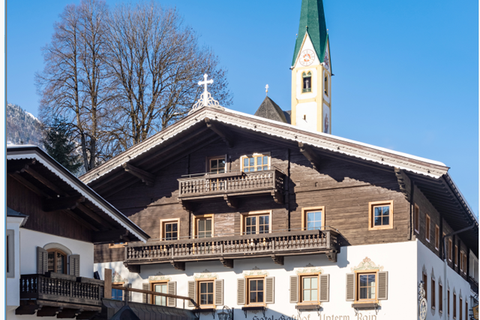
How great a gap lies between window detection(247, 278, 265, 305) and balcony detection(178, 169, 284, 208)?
3.28 metres

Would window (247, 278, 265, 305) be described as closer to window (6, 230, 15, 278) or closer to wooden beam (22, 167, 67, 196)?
wooden beam (22, 167, 67, 196)

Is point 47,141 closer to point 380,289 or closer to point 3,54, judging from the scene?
point 380,289

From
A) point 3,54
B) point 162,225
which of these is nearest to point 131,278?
point 162,225

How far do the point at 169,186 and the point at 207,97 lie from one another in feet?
14.7

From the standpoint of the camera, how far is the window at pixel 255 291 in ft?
105

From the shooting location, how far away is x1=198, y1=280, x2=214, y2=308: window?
32.7 m

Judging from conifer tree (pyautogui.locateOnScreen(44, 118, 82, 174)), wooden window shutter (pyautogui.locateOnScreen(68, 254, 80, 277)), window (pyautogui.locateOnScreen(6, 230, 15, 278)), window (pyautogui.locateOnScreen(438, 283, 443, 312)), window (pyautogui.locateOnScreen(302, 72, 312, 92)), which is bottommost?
window (pyautogui.locateOnScreen(438, 283, 443, 312))

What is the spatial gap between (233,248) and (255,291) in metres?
2.05

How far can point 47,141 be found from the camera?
42.9 m

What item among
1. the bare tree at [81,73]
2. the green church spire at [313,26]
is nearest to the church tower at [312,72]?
the green church spire at [313,26]

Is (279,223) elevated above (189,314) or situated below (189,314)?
above

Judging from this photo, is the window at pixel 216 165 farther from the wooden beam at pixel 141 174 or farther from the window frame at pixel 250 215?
the wooden beam at pixel 141 174

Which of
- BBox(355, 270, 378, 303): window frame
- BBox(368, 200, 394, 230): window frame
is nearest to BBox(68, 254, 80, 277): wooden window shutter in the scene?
BBox(355, 270, 378, 303): window frame

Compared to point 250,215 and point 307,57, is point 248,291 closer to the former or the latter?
point 250,215
